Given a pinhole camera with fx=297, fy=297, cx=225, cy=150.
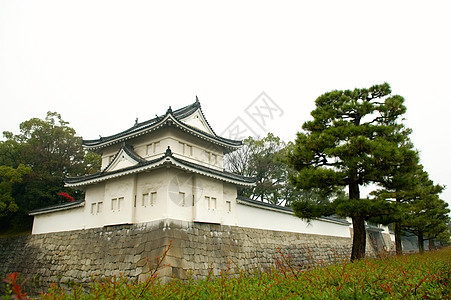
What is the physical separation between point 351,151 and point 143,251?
8812 mm

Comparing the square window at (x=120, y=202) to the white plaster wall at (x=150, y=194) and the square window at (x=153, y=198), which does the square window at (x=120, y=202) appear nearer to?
the white plaster wall at (x=150, y=194)

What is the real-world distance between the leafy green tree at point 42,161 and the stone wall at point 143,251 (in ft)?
12.2

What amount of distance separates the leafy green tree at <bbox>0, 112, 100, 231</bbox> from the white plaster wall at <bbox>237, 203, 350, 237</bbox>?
14.3 metres

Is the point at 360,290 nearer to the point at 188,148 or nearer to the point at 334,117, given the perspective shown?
the point at 334,117

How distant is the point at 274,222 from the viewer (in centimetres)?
1711

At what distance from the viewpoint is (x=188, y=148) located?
15.1m

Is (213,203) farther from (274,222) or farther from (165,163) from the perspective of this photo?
(274,222)

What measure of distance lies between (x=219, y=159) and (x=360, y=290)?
40.2 feet

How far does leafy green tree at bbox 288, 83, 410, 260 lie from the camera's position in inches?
440

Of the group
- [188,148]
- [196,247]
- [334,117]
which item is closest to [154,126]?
[188,148]

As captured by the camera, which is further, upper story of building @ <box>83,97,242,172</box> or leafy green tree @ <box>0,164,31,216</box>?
leafy green tree @ <box>0,164,31,216</box>

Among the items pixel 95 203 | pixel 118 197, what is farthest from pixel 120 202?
pixel 95 203

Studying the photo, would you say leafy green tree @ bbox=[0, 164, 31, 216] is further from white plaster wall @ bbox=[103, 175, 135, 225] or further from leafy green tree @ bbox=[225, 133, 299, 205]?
leafy green tree @ bbox=[225, 133, 299, 205]

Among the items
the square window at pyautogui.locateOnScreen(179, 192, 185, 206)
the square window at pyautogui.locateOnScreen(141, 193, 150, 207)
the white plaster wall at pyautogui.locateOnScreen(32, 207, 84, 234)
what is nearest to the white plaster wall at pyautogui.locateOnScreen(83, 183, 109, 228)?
the white plaster wall at pyautogui.locateOnScreen(32, 207, 84, 234)
